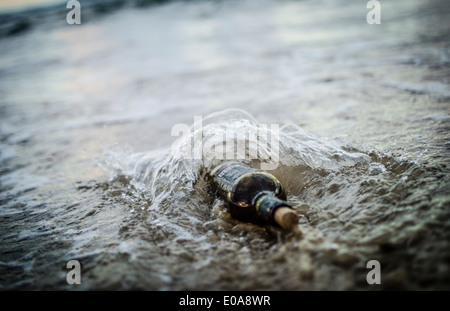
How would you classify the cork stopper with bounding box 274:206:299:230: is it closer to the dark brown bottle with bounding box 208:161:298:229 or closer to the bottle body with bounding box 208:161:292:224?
the dark brown bottle with bounding box 208:161:298:229

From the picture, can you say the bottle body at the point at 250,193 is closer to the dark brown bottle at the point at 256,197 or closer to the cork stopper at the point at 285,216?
the dark brown bottle at the point at 256,197

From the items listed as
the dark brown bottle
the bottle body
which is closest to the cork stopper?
the dark brown bottle

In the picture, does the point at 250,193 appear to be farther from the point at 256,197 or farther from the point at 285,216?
the point at 285,216

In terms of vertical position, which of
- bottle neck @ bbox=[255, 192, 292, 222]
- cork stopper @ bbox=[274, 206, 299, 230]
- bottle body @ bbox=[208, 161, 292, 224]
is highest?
bottle body @ bbox=[208, 161, 292, 224]

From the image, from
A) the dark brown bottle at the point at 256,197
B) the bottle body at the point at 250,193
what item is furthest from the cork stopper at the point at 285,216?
the bottle body at the point at 250,193

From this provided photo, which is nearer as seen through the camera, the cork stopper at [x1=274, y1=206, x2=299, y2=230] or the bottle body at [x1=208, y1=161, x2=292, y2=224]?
the cork stopper at [x1=274, y1=206, x2=299, y2=230]

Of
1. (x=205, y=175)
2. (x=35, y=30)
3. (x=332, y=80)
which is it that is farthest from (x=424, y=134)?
(x=35, y=30)
